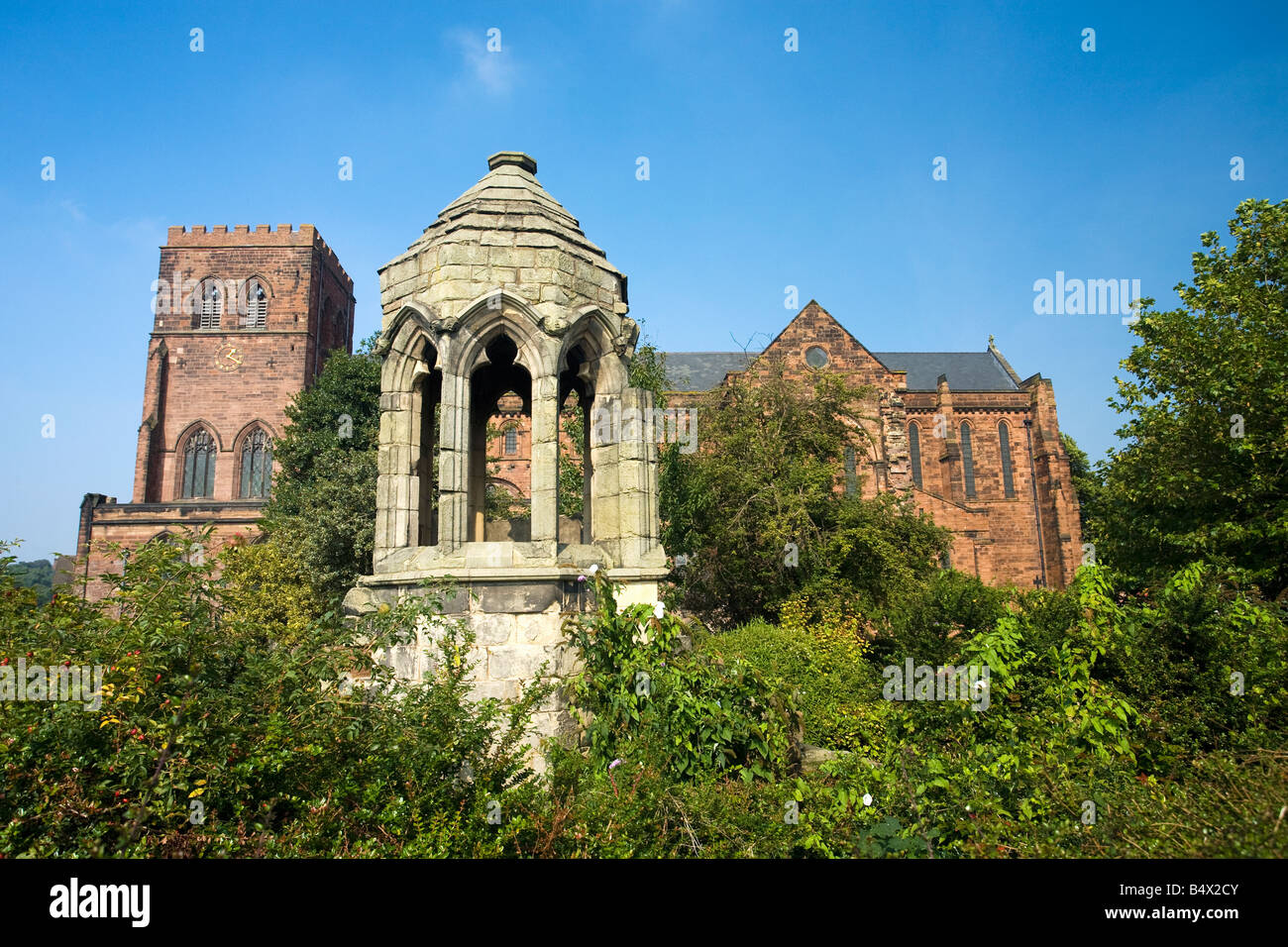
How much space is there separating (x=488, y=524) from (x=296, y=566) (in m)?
14.6

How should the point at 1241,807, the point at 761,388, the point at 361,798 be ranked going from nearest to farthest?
1. the point at 1241,807
2. the point at 361,798
3. the point at 761,388

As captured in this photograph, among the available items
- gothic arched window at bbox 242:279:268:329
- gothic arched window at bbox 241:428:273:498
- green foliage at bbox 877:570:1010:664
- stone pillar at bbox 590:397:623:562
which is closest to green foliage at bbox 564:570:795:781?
stone pillar at bbox 590:397:623:562

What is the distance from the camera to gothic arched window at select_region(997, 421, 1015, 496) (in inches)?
1422

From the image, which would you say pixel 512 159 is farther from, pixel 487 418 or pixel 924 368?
pixel 924 368

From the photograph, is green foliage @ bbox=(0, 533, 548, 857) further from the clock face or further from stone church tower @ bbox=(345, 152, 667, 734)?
the clock face

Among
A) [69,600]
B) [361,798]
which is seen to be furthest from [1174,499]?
[69,600]

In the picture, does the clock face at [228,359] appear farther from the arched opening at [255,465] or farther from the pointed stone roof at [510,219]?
the pointed stone roof at [510,219]

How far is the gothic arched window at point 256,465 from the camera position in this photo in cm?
3978

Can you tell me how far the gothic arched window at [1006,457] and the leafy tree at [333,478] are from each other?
28.9 meters

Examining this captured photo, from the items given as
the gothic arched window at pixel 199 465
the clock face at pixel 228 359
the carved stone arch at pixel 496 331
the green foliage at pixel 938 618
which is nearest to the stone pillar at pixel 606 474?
the carved stone arch at pixel 496 331

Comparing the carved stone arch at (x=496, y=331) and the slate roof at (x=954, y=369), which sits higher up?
the slate roof at (x=954, y=369)
